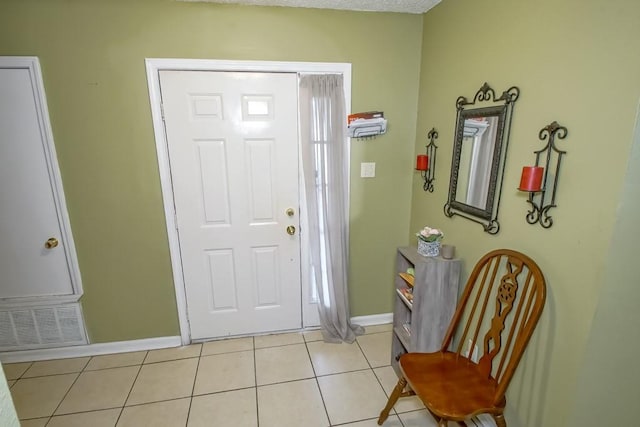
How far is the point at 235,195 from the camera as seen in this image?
2160 millimetres

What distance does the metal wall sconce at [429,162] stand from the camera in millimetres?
2053

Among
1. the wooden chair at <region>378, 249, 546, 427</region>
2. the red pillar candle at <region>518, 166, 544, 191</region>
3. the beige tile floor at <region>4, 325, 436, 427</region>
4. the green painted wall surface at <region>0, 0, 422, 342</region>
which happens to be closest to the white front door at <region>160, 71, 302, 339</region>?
the green painted wall surface at <region>0, 0, 422, 342</region>

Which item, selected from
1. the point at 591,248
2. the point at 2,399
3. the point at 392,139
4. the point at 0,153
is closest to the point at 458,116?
the point at 392,139

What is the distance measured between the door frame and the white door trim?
1.96 ft

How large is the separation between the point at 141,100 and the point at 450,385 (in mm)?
2334

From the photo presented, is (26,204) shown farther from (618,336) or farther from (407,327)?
(618,336)

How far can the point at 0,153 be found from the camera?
185 centimetres

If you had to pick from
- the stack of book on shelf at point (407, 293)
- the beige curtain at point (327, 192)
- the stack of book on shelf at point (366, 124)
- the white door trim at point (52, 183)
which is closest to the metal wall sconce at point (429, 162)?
the stack of book on shelf at point (366, 124)

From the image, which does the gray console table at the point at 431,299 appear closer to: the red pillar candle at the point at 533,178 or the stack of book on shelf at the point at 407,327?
the stack of book on shelf at the point at 407,327

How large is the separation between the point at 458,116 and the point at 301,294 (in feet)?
5.48

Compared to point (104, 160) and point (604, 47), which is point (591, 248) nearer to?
point (604, 47)

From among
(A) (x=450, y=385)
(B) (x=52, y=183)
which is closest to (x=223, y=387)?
(A) (x=450, y=385)

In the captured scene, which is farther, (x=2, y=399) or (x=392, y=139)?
(x=392, y=139)

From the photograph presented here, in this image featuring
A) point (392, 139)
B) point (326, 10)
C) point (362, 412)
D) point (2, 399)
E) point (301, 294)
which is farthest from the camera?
point (301, 294)
